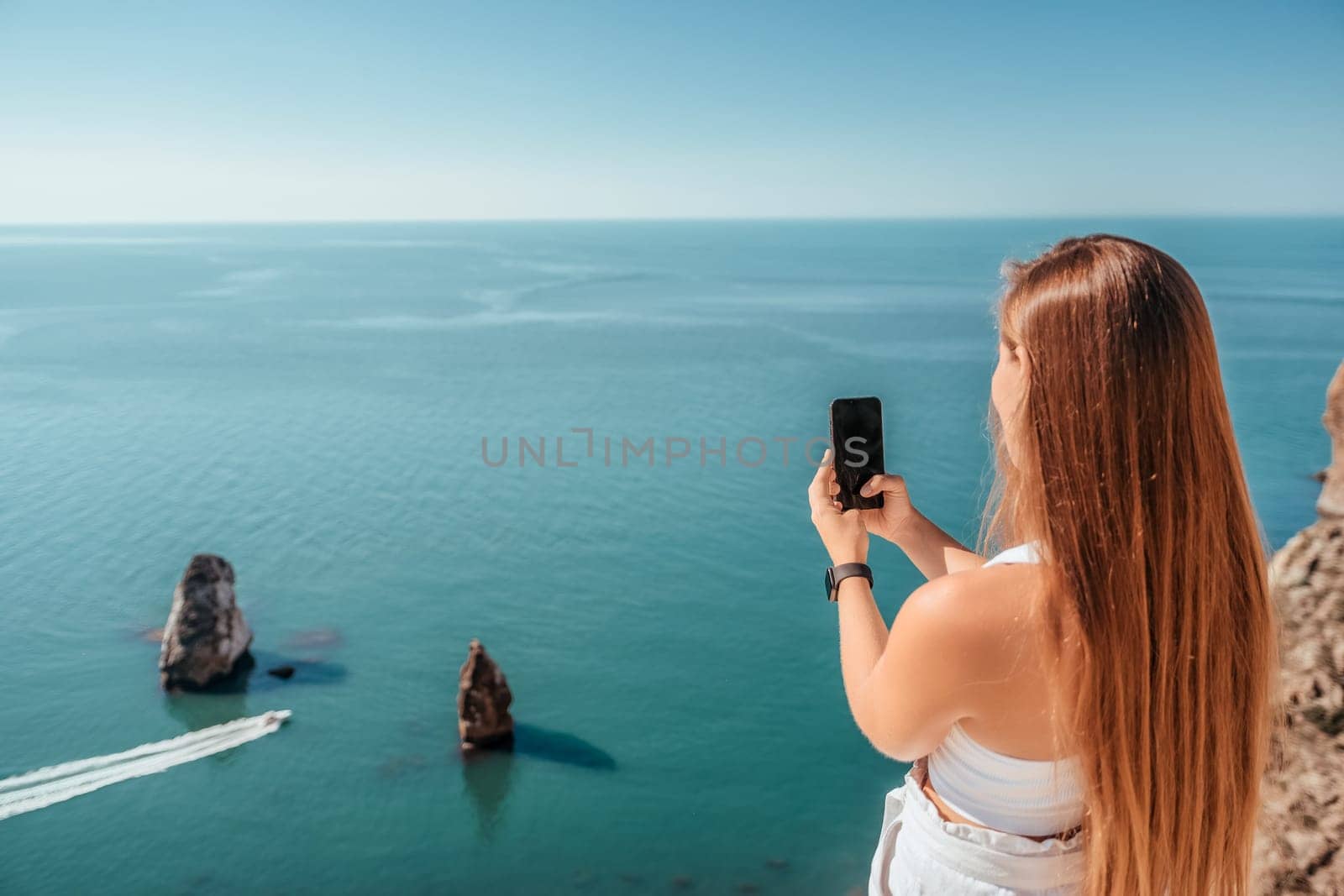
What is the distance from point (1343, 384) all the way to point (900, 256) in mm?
156222

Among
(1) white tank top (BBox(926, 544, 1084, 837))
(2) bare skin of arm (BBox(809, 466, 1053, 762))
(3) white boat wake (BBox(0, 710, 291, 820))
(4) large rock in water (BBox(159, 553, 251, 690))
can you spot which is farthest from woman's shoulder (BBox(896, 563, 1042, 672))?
(4) large rock in water (BBox(159, 553, 251, 690))

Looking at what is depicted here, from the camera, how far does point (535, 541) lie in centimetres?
3606

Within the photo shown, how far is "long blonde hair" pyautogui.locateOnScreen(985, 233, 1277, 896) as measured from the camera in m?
1.60

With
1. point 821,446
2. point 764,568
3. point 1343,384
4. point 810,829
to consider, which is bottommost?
point 810,829

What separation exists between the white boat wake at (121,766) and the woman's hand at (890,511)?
24854 mm

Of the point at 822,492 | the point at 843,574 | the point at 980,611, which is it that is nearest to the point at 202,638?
the point at 822,492

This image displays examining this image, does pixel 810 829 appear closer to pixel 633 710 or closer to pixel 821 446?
pixel 633 710

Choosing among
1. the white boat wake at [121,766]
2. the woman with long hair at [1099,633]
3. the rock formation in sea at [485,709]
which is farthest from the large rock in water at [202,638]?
the woman with long hair at [1099,633]

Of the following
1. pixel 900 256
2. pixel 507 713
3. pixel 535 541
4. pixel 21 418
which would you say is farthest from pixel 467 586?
pixel 900 256

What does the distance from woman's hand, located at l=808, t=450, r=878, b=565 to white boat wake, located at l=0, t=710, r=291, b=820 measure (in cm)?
2488

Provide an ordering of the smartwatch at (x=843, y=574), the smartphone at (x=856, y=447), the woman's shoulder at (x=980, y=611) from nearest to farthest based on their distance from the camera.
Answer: the woman's shoulder at (x=980, y=611) < the smartwatch at (x=843, y=574) < the smartphone at (x=856, y=447)

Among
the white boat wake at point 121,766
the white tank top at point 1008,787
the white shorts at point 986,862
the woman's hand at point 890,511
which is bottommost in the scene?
the white boat wake at point 121,766

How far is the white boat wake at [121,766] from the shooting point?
21.9m

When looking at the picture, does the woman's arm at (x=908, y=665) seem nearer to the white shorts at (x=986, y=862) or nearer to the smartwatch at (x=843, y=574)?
the smartwatch at (x=843, y=574)
